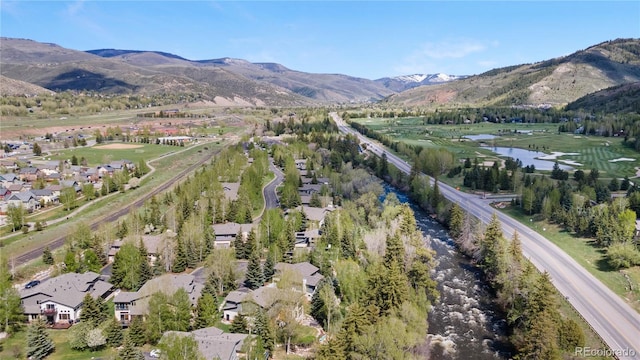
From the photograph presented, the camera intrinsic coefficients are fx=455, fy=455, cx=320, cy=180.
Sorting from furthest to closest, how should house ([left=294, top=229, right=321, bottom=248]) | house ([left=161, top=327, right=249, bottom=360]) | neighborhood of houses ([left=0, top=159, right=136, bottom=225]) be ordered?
neighborhood of houses ([left=0, top=159, right=136, bottom=225]) → house ([left=294, top=229, right=321, bottom=248]) → house ([left=161, top=327, right=249, bottom=360])

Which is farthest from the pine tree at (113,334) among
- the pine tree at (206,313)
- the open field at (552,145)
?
the open field at (552,145)

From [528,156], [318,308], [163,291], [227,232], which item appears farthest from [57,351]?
[528,156]

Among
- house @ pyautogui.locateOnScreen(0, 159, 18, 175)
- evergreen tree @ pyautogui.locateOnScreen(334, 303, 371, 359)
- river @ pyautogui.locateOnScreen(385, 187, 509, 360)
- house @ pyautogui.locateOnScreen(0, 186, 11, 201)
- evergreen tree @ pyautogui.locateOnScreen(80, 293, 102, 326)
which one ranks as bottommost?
river @ pyautogui.locateOnScreen(385, 187, 509, 360)

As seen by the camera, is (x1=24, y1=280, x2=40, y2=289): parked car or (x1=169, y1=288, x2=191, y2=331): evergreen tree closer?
(x1=169, y1=288, x2=191, y2=331): evergreen tree

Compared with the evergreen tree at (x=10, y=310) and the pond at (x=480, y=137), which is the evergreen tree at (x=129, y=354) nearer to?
the evergreen tree at (x=10, y=310)

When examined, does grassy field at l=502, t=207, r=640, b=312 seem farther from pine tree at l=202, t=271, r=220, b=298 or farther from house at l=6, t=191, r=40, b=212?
house at l=6, t=191, r=40, b=212

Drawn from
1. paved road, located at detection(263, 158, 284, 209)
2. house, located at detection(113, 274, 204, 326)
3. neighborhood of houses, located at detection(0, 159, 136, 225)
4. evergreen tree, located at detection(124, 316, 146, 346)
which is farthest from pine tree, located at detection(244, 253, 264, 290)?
neighborhood of houses, located at detection(0, 159, 136, 225)

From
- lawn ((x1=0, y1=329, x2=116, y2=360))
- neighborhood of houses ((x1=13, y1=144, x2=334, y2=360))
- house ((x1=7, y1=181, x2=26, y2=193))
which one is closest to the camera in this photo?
lawn ((x1=0, y1=329, x2=116, y2=360))
